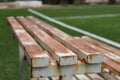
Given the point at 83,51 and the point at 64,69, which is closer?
the point at 64,69

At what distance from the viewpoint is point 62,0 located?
2556 cm

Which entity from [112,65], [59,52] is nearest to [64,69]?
[59,52]

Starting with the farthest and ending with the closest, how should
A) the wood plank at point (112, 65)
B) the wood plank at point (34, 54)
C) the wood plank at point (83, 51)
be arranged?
the wood plank at point (112, 65) → the wood plank at point (83, 51) → the wood plank at point (34, 54)

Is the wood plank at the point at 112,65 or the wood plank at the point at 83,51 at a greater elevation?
the wood plank at the point at 83,51

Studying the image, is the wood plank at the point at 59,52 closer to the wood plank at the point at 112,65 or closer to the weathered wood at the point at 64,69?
the weathered wood at the point at 64,69

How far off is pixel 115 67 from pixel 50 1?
23.5 metres

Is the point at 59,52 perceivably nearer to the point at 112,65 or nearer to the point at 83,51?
the point at 83,51

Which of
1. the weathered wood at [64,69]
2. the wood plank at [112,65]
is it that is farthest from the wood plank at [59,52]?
the wood plank at [112,65]

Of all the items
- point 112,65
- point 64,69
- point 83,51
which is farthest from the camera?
point 112,65

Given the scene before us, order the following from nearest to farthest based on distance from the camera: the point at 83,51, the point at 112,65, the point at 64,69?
the point at 64,69 < the point at 83,51 < the point at 112,65

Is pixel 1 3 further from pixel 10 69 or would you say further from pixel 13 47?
pixel 10 69

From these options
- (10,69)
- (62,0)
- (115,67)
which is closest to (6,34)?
(10,69)

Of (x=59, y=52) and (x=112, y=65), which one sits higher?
(x=59, y=52)

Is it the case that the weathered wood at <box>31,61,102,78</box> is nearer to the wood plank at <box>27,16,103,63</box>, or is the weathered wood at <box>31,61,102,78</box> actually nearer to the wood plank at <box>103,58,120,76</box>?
the wood plank at <box>27,16,103,63</box>
